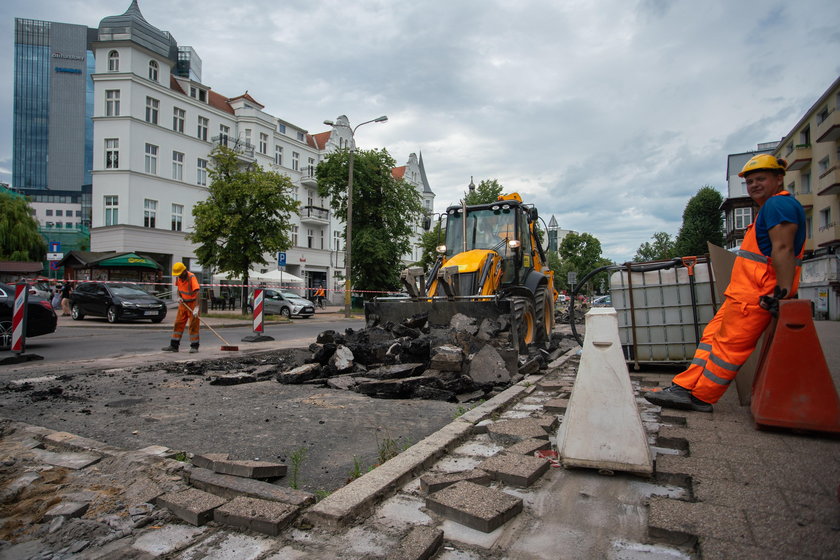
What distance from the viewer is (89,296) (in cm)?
1827

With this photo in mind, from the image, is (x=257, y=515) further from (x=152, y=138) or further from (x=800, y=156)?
(x=800, y=156)

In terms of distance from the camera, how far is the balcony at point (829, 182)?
92.0 ft

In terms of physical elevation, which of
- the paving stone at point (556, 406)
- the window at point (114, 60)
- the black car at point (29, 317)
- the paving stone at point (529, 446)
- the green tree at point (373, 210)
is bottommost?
the paving stone at point (529, 446)

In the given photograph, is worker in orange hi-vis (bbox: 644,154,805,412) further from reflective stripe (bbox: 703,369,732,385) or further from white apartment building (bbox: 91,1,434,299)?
white apartment building (bbox: 91,1,434,299)

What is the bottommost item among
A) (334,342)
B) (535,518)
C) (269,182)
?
(535,518)

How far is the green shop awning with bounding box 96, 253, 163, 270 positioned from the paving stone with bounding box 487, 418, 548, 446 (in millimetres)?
31505

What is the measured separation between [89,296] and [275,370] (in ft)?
49.1

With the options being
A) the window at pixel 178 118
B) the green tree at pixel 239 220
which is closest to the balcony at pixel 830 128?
the green tree at pixel 239 220

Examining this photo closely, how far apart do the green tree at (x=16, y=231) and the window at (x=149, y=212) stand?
47.5 ft

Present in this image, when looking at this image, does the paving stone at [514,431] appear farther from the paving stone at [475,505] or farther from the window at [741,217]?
the window at [741,217]

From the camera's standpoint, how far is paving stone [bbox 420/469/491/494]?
283 cm

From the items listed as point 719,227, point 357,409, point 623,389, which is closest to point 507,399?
point 357,409

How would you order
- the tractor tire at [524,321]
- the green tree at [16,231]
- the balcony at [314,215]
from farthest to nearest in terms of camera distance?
1. the balcony at [314,215]
2. the green tree at [16,231]
3. the tractor tire at [524,321]

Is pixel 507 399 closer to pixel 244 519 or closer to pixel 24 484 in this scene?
pixel 244 519
